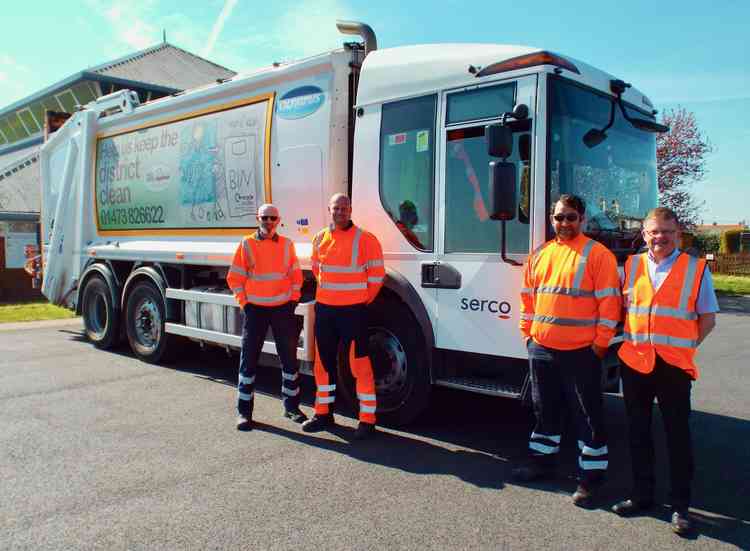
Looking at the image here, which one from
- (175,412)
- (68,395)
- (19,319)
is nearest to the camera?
(175,412)

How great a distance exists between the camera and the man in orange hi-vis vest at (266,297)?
195 inches

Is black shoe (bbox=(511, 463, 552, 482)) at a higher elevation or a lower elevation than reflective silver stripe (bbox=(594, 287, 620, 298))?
lower

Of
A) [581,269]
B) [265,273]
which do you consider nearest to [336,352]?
[265,273]

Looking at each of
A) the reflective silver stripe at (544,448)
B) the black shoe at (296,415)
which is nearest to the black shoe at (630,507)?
the reflective silver stripe at (544,448)

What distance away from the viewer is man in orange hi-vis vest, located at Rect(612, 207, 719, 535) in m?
3.19

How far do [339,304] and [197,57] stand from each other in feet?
105

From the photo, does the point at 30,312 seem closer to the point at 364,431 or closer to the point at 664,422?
the point at 364,431

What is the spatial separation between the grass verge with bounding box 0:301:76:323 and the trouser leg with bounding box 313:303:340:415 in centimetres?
911

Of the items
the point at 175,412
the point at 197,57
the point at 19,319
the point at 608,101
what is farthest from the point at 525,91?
the point at 197,57

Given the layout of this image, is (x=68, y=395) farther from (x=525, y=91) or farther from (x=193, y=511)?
(x=525, y=91)

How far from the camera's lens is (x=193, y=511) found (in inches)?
132

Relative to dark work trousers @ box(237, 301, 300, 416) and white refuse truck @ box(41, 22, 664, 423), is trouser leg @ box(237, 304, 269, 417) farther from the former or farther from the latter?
white refuse truck @ box(41, 22, 664, 423)

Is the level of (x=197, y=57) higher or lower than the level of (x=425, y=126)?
higher

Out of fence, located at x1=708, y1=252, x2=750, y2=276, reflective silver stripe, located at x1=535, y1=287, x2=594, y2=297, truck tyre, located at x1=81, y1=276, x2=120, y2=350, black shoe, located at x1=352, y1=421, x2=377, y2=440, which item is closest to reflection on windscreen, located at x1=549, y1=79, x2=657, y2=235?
reflective silver stripe, located at x1=535, y1=287, x2=594, y2=297
